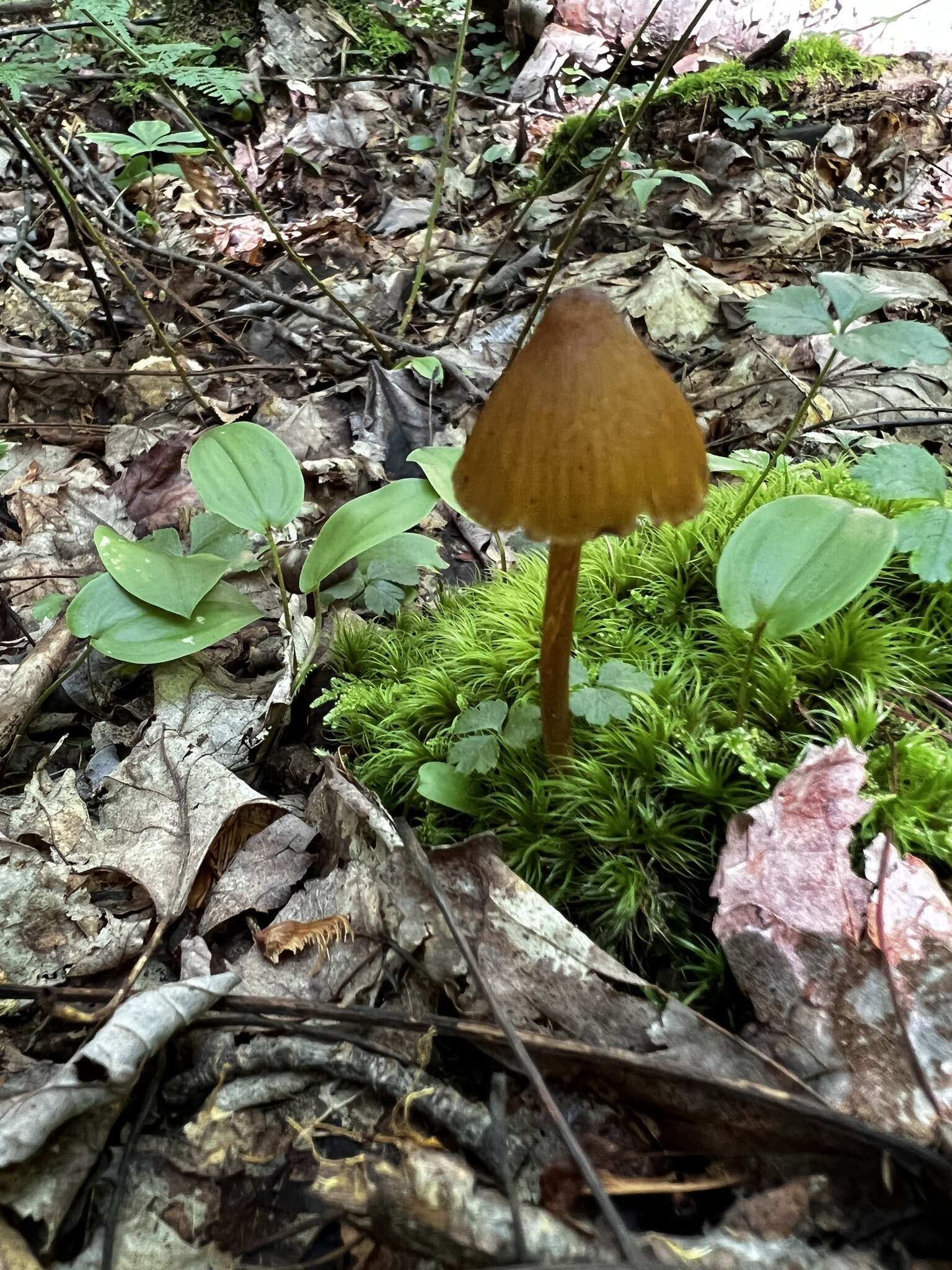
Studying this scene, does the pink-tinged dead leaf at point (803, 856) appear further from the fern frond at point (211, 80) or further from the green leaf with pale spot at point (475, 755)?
the fern frond at point (211, 80)

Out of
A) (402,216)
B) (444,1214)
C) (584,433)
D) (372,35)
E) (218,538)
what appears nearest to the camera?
(444,1214)

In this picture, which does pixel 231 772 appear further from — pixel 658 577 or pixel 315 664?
pixel 658 577

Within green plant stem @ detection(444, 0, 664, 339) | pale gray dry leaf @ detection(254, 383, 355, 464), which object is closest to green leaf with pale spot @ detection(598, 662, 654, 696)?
pale gray dry leaf @ detection(254, 383, 355, 464)

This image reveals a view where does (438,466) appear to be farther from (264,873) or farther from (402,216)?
(402,216)

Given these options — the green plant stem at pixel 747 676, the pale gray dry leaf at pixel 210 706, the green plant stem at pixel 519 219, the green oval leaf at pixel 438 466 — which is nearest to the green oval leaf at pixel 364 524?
the green oval leaf at pixel 438 466

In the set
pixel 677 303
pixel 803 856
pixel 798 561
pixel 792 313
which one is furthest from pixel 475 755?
pixel 677 303

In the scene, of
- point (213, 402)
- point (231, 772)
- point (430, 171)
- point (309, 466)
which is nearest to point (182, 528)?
point (309, 466)
